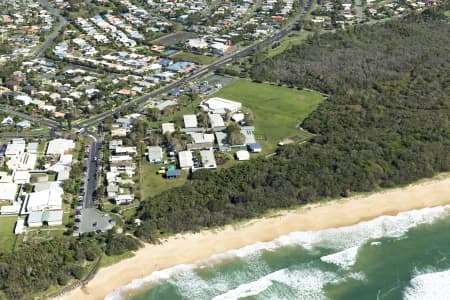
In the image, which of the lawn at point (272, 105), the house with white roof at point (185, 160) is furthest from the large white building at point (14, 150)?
the lawn at point (272, 105)

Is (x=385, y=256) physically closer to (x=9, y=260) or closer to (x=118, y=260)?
(x=118, y=260)

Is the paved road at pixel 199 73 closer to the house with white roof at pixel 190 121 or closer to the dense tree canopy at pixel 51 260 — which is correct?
the house with white roof at pixel 190 121

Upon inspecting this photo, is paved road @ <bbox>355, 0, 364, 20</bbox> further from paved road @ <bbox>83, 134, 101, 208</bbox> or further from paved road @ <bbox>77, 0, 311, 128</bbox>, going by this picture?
paved road @ <bbox>83, 134, 101, 208</bbox>

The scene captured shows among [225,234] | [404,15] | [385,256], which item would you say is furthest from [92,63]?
[404,15]

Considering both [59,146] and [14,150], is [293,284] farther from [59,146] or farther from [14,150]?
[14,150]

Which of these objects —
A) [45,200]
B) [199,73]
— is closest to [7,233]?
[45,200]

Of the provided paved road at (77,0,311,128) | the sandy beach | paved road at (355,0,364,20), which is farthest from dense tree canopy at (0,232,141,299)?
paved road at (355,0,364,20)
